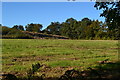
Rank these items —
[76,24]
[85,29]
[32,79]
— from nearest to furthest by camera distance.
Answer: [32,79] → [85,29] → [76,24]

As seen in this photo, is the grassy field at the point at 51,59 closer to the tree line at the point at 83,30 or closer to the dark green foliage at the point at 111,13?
the dark green foliage at the point at 111,13

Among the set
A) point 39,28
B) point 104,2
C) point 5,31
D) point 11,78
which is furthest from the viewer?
point 39,28

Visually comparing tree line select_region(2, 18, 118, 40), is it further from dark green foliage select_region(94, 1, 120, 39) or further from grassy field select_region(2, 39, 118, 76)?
dark green foliage select_region(94, 1, 120, 39)

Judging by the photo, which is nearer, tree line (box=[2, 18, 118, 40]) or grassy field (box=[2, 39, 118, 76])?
grassy field (box=[2, 39, 118, 76])

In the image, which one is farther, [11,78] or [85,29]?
[85,29]

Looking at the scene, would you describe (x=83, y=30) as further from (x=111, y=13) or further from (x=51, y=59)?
(x=111, y=13)

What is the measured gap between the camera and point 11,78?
15.3ft

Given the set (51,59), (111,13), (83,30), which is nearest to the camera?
(111,13)

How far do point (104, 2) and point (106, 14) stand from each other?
40 centimetres

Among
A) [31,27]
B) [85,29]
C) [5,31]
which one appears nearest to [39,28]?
[31,27]

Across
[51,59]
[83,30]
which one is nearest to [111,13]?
[51,59]

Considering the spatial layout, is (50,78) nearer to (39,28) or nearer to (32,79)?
(32,79)

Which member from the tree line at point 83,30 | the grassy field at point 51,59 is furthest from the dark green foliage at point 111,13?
the tree line at point 83,30

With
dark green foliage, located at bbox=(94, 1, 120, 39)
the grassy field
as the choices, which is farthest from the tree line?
dark green foliage, located at bbox=(94, 1, 120, 39)
